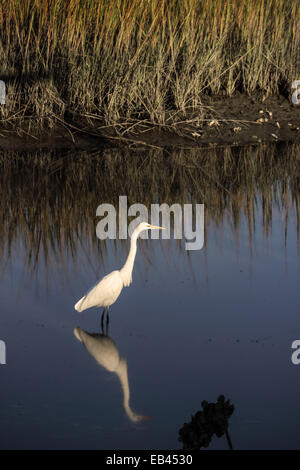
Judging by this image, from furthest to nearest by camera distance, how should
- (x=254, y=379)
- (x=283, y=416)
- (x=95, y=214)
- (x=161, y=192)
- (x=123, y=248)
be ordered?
(x=161, y=192), (x=95, y=214), (x=123, y=248), (x=254, y=379), (x=283, y=416)

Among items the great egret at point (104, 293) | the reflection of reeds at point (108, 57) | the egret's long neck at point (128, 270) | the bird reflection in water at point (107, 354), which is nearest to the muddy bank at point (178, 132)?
the reflection of reeds at point (108, 57)

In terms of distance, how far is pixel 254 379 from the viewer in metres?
5.03

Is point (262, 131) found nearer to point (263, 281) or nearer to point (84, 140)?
point (84, 140)

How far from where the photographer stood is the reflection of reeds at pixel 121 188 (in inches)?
306

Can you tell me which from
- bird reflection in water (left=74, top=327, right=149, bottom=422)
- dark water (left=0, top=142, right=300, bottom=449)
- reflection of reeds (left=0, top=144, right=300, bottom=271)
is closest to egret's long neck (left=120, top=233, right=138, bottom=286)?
dark water (left=0, top=142, right=300, bottom=449)

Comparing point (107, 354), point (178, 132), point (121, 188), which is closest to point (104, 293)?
point (107, 354)

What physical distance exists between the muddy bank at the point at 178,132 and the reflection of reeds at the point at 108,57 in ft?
0.44

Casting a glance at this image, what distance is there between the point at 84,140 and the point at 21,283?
4.78 m

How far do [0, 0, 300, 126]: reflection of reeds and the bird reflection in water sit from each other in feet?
18.7

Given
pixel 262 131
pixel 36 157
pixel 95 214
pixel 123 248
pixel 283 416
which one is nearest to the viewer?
pixel 283 416

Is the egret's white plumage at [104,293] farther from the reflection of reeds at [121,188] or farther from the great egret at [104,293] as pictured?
the reflection of reeds at [121,188]

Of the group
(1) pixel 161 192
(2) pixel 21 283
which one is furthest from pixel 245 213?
(2) pixel 21 283

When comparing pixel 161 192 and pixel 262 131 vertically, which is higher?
pixel 262 131

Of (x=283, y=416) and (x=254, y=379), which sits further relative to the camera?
(x=254, y=379)
